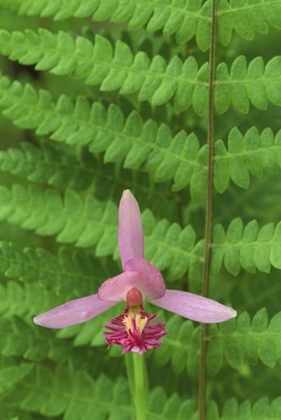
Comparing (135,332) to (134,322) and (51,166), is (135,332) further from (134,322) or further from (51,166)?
(51,166)

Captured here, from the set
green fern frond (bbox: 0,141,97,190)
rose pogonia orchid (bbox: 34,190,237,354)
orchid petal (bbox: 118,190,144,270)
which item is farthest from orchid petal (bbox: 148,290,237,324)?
green fern frond (bbox: 0,141,97,190)

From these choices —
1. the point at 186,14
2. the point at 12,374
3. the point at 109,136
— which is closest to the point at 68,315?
the point at 12,374

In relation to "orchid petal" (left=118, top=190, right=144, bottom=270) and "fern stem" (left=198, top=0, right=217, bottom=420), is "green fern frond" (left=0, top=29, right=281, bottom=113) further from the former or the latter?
"orchid petal" (left=118, top=190, right=144, bottom=270)

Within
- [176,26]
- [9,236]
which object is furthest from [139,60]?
[9,236]

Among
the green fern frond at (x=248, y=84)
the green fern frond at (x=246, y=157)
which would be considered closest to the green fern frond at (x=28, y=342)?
the green fern frond at (x=246, y=157)

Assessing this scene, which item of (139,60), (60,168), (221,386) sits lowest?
(221,386)

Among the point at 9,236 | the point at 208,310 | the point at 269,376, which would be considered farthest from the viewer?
the point at 9,236

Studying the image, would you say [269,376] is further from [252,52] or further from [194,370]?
[252,52]
